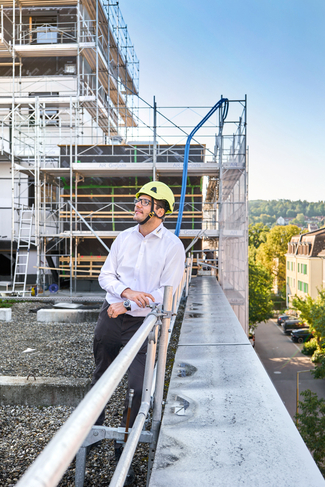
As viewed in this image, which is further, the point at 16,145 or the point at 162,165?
the point at 16,145

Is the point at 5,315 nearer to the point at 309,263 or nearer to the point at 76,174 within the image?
the point at 76,174

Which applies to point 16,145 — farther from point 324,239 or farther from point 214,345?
point 324,239

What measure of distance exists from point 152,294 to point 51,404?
6.74 feet

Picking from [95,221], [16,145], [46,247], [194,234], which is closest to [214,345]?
[194,234]

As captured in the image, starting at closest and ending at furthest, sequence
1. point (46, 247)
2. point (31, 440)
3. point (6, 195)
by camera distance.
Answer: point (31, 440), point (46, 247), point (6, 195)

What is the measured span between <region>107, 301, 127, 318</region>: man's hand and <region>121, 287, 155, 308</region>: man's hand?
0.22 ft

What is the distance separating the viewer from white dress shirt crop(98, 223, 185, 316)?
8.39ft

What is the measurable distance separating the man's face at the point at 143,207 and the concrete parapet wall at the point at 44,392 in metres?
2.00

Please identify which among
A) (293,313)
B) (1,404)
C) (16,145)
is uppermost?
(16,145)

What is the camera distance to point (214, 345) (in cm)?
383

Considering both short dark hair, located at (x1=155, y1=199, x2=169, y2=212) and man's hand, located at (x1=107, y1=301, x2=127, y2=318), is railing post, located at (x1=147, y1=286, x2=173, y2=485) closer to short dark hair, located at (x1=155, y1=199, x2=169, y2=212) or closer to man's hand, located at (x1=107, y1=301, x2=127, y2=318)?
man's hand, located at (x1=107, y1=301, x2=127, y2=318)

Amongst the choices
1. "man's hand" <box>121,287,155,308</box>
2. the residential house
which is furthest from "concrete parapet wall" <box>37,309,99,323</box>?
the residential house

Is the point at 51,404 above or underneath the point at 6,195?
underneath

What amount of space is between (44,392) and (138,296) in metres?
2.07
